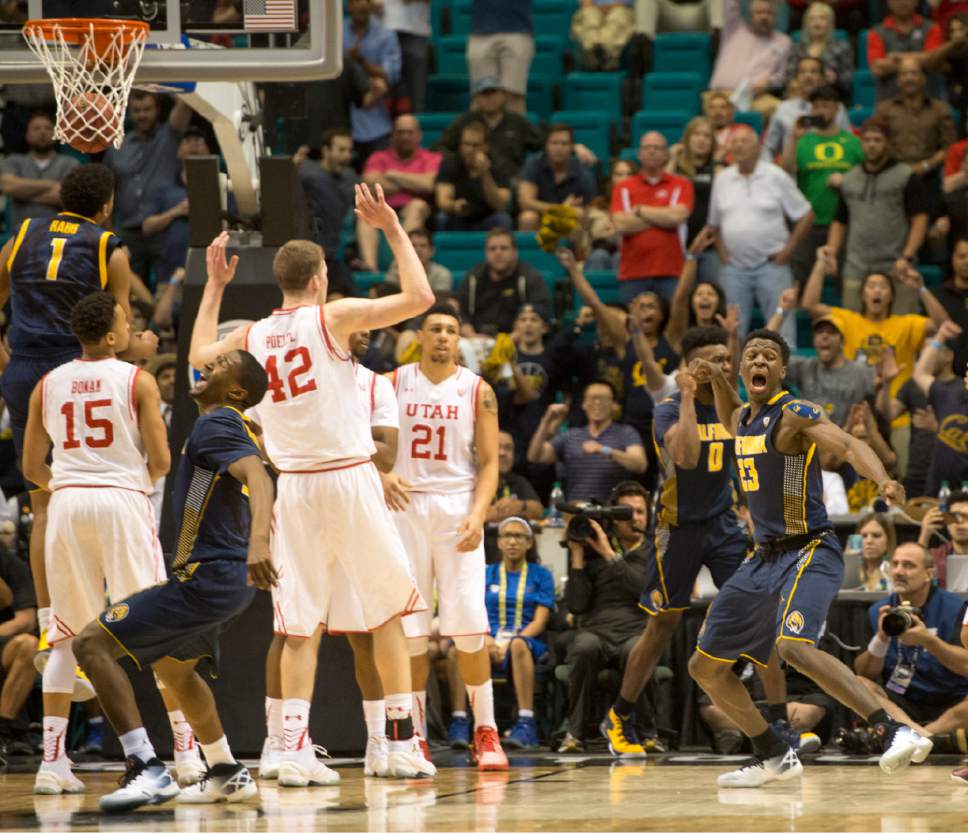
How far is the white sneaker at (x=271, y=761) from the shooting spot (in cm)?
890

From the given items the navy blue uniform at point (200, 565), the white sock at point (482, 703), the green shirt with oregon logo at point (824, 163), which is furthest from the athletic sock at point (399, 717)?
the green shirt with oregon logo at point (824, 163)

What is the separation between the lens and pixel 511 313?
49.4ft

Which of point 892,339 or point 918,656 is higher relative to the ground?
point 892,339

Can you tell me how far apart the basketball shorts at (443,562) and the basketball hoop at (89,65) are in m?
2.68

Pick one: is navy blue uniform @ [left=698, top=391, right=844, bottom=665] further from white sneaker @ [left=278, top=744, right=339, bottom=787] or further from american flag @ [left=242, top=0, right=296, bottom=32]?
american flag @ [left=242, top=0, right=296, bottom=32]

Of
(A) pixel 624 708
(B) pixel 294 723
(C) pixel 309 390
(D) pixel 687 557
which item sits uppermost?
(C) pixel 309 390

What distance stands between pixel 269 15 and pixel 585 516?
4091 millimetres

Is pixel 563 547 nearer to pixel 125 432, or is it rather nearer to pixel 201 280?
pixel 201 280

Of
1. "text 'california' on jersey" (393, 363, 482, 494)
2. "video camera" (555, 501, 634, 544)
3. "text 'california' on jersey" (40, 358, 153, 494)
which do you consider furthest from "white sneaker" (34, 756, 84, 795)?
"video camera" (555, 501, 634, 544)

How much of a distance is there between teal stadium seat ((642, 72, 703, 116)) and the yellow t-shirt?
4.93m

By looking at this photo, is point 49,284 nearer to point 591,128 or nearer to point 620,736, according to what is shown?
point 620,736

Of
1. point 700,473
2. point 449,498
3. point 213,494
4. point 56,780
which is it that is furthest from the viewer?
point 700,473

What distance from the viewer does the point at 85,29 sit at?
30.2 ft

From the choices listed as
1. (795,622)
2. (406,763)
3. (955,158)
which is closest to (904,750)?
(795,622)
